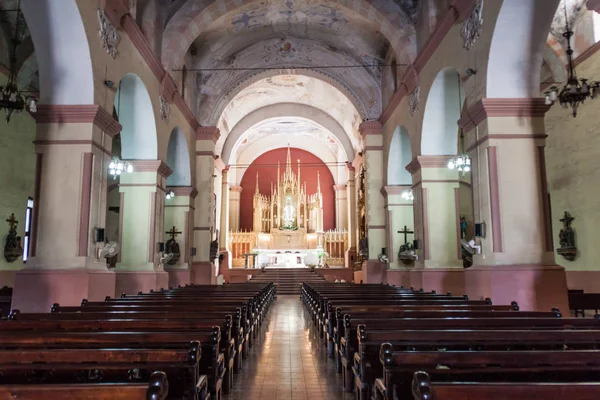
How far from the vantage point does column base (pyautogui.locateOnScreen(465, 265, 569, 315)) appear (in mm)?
7586

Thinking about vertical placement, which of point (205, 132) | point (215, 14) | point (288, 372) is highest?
point (215, 14)

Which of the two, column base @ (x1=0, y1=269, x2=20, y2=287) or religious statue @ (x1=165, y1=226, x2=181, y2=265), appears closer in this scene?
column base @ (x1=0, y1=269, x2=20, y2=287)

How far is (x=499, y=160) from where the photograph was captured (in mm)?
8102

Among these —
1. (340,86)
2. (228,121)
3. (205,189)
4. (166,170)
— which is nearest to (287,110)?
(228,121)

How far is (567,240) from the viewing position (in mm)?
12320

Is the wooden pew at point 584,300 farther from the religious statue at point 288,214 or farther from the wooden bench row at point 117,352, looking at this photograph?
the religious statue at point 288,214

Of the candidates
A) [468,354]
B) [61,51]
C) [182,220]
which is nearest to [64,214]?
[61,51]

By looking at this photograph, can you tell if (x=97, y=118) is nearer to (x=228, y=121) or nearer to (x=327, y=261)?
(x=228, y=121)

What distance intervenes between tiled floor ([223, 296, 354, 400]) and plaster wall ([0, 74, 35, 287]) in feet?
24.9

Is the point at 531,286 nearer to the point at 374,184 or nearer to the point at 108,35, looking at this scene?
the point at 108,35

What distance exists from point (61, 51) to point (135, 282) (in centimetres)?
579

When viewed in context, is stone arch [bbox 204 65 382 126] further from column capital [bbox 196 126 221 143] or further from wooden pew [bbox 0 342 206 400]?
wooden pew [bbox 0 342 206 400]

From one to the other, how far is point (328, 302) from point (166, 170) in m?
7.50

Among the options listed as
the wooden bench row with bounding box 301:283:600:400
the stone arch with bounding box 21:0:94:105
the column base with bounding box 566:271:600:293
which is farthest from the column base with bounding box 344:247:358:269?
the wooden bench row with bounding box 301:283:600:400
